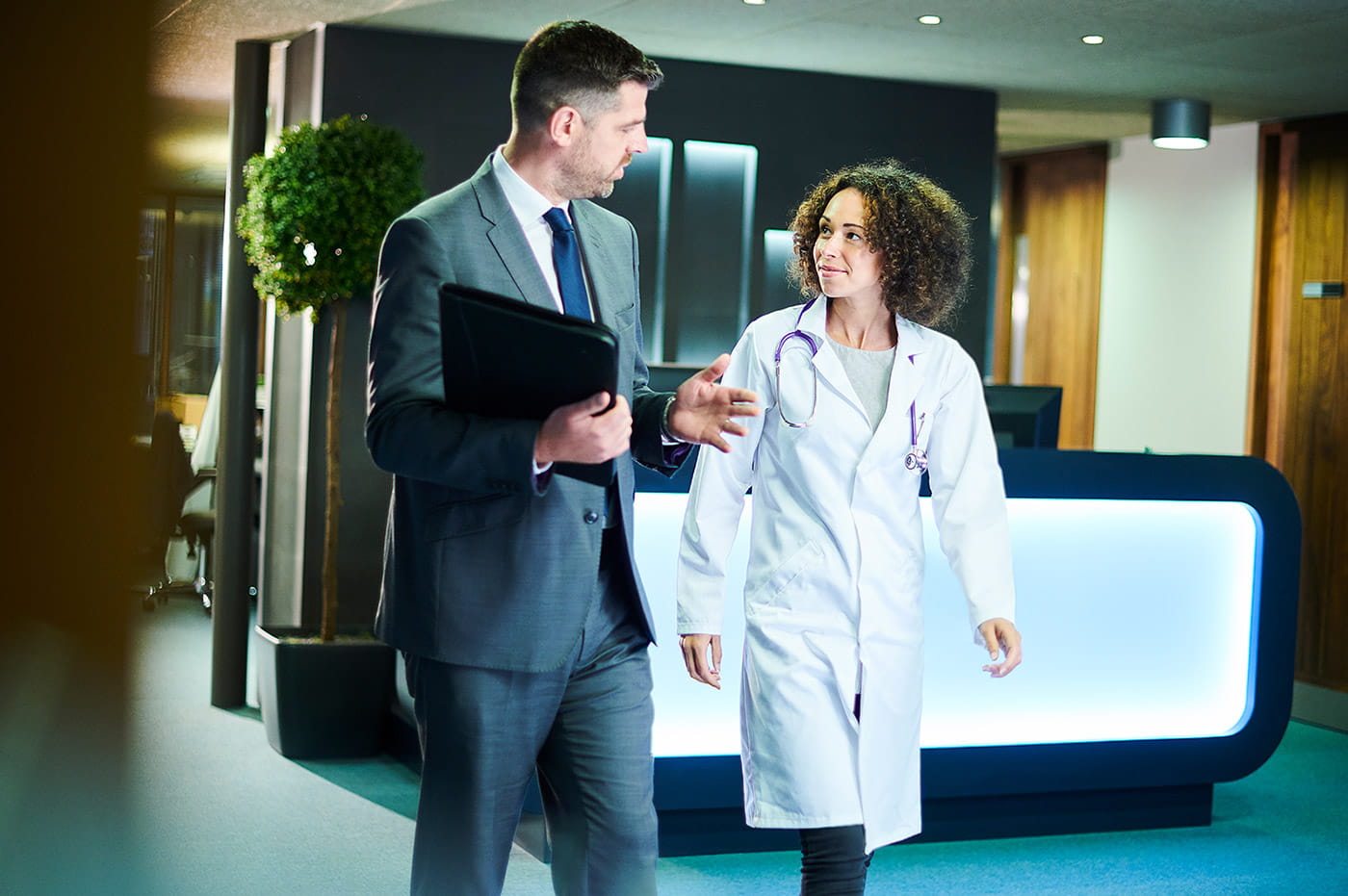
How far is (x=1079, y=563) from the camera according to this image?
14.1ft

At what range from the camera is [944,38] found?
5.75 meters

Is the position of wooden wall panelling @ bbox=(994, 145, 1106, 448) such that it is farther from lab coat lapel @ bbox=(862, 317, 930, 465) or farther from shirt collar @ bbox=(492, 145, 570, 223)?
shirt collar @ bbox=(492, 145, 570, 223)

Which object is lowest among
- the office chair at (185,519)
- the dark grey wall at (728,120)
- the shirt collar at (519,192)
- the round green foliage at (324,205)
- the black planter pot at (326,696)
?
the black planter pot at (326,696)

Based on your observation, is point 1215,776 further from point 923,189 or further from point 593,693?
point 593,693

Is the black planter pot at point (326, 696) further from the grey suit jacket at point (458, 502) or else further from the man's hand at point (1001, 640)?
the grey suit jacket at point (458, 502)

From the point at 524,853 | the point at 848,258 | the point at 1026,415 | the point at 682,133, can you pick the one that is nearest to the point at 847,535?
the point at 848,258

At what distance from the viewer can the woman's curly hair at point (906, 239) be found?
8.77 ft

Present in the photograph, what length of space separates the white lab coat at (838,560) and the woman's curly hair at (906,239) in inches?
3.4

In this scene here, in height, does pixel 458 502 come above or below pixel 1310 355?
below

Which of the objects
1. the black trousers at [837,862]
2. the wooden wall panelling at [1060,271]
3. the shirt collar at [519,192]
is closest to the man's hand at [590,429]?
the shirt collar at [519,192]

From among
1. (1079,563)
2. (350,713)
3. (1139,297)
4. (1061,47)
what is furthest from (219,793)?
(1139,297)

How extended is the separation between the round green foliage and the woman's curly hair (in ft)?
8.55

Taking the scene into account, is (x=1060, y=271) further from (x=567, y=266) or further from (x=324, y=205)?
(x=567, y=266)

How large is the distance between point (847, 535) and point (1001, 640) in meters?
0.35
